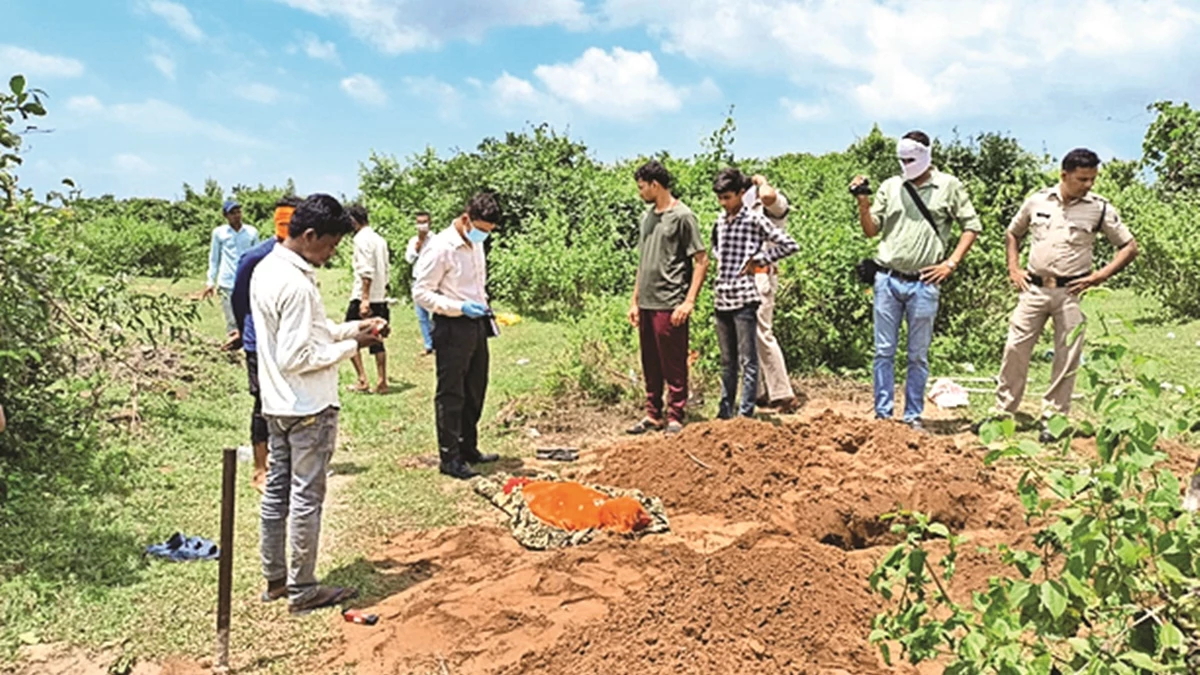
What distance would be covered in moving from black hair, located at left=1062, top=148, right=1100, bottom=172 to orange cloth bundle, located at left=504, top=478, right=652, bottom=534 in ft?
11.4

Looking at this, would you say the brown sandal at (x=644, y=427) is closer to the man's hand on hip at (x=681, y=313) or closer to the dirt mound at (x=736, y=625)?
the man's hand on hip at (x=681, y=313)

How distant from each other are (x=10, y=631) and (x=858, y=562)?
3.79 m

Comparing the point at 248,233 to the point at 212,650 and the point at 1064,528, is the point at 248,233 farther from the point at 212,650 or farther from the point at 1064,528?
the point at 1064,528

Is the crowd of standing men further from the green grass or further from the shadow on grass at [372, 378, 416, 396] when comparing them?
the shadow on grass at [372, 378, 416, 396]

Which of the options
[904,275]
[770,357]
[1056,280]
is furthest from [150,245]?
[1056,280]

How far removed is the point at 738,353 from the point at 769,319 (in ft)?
1.72

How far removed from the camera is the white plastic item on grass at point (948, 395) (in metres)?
7.51

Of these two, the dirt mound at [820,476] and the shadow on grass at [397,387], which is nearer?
the dirt mound at [820,476]

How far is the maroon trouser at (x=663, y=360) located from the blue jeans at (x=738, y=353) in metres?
0.29

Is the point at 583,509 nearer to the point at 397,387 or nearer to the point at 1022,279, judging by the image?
the point at 1022,279

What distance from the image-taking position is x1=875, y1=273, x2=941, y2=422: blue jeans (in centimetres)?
638

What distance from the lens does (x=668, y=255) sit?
6730 millimetres

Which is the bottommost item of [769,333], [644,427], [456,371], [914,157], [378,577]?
[378,577]

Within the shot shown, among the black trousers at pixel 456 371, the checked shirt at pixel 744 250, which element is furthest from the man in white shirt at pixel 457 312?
the checked shirt at pixel 744 250
